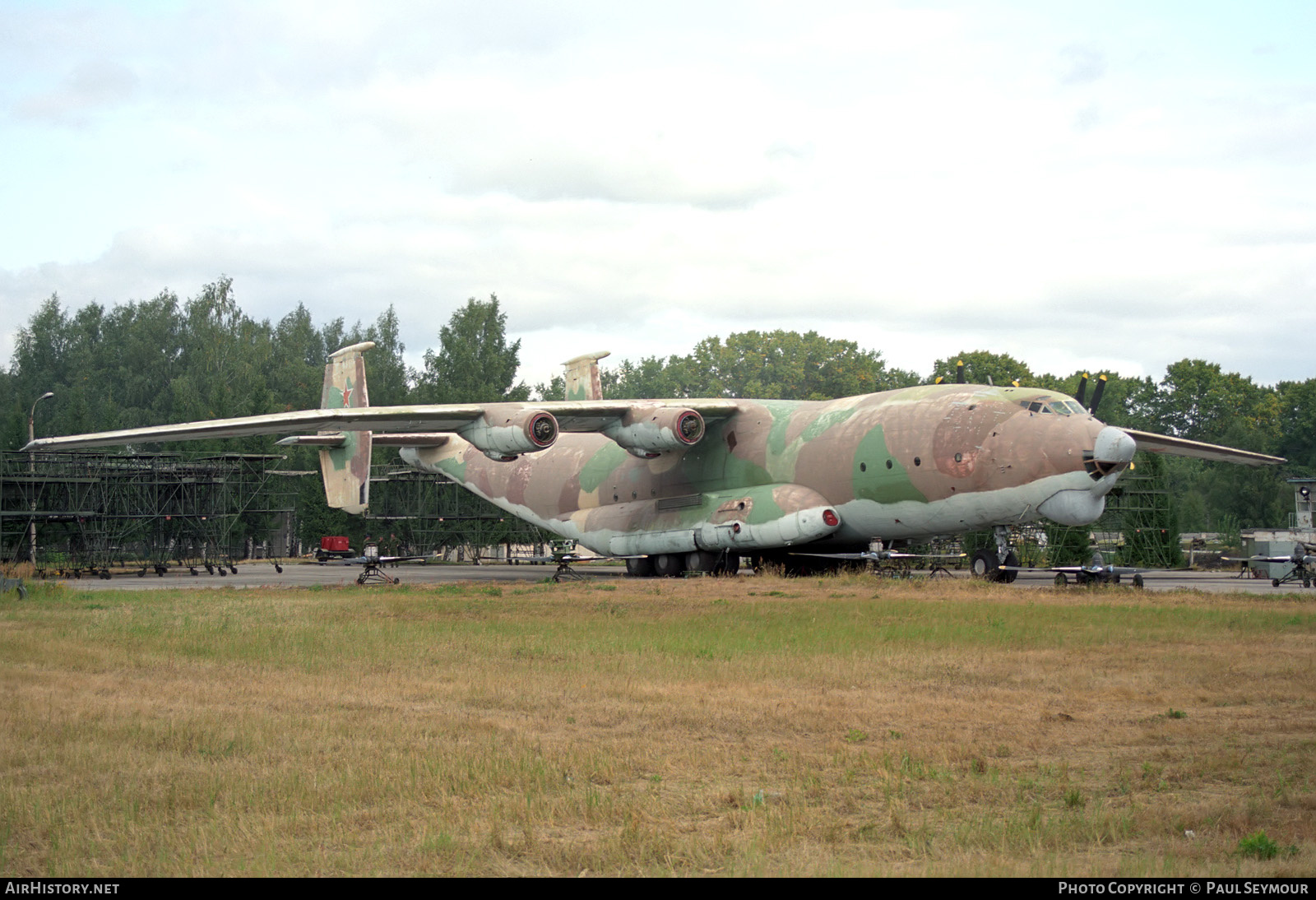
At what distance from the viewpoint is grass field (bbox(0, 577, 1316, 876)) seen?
5531 mm

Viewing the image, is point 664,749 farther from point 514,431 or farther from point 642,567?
point 642,567

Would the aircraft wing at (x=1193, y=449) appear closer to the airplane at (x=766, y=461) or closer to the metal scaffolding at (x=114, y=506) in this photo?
the airplane at (x=766, y=461)

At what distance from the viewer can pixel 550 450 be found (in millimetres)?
34094

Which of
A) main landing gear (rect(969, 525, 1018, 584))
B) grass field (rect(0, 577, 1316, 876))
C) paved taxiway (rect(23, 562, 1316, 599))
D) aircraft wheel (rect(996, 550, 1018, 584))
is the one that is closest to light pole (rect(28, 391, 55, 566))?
paved taxiway (rect(23, 562, 1316, 599))

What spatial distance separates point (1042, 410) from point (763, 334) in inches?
3012

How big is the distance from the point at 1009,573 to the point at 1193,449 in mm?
8316

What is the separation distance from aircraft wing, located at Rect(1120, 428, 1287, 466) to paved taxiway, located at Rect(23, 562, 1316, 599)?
10.2 ft

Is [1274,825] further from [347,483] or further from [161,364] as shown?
[161,364]

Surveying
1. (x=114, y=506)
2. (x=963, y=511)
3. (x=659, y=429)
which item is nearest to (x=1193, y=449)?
(x=963, y=511)

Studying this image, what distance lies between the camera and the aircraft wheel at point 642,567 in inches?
1205

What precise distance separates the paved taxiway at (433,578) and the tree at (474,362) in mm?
25292

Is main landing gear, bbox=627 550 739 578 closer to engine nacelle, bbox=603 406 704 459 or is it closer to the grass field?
engine nacelle, bbox=603 406 704 459

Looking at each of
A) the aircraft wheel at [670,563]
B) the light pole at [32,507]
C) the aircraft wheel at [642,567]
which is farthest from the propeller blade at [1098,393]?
the light pole at [32,507]

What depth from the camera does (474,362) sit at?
68.6 metres
